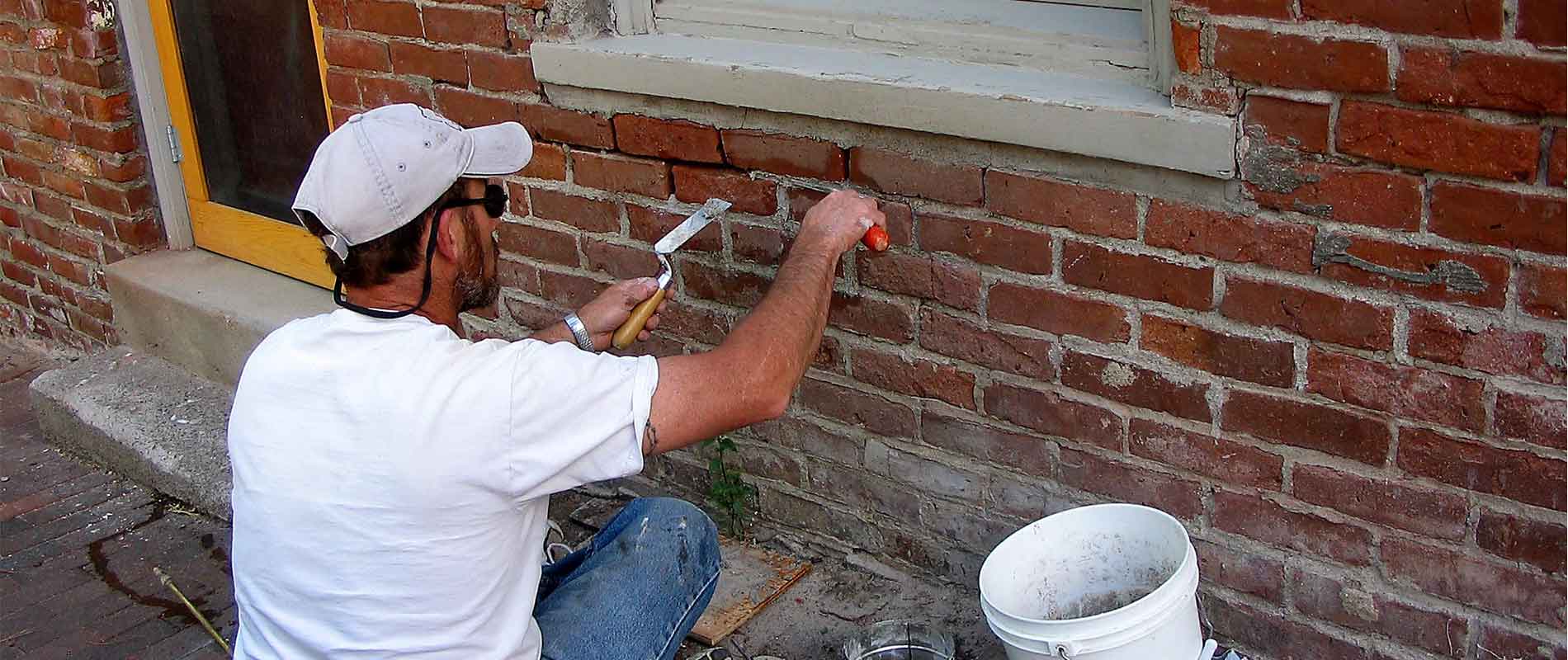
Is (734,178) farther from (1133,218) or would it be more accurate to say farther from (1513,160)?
(1513,160)

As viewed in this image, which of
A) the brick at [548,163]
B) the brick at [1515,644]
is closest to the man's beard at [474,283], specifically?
the brick at [548,163]

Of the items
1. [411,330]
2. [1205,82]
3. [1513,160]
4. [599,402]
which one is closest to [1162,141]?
[1205,82]

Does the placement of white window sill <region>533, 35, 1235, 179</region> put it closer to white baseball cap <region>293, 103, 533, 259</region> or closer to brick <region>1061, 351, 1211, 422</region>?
brick <region>1061, 351, 1211, 422</region>

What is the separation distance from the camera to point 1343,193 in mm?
2195

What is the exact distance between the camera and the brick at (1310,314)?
2.24 meters

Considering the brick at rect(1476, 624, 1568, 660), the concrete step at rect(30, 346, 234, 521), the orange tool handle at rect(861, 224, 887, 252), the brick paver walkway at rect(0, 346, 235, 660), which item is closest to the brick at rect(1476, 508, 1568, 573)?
the brick at rect(1476, 624, 1568, 660)

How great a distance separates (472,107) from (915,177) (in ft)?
3.98

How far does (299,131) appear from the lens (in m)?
4.29

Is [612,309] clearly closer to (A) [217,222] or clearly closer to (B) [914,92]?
(B) [914,92]

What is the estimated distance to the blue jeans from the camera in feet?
8.24

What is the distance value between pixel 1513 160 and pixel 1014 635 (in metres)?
Result: 1.00

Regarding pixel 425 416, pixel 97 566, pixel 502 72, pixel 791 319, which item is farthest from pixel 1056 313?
pixel 97 566

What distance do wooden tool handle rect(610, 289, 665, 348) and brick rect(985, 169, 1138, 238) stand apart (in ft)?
2.11

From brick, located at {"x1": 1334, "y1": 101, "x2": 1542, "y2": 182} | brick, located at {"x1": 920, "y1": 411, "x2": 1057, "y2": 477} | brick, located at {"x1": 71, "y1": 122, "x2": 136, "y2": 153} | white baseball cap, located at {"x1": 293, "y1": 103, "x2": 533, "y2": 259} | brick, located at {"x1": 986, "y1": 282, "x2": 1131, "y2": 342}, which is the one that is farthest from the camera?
brick, located at {"x1": 71, "y1": 122, "x2": 136, "y2": 153}
